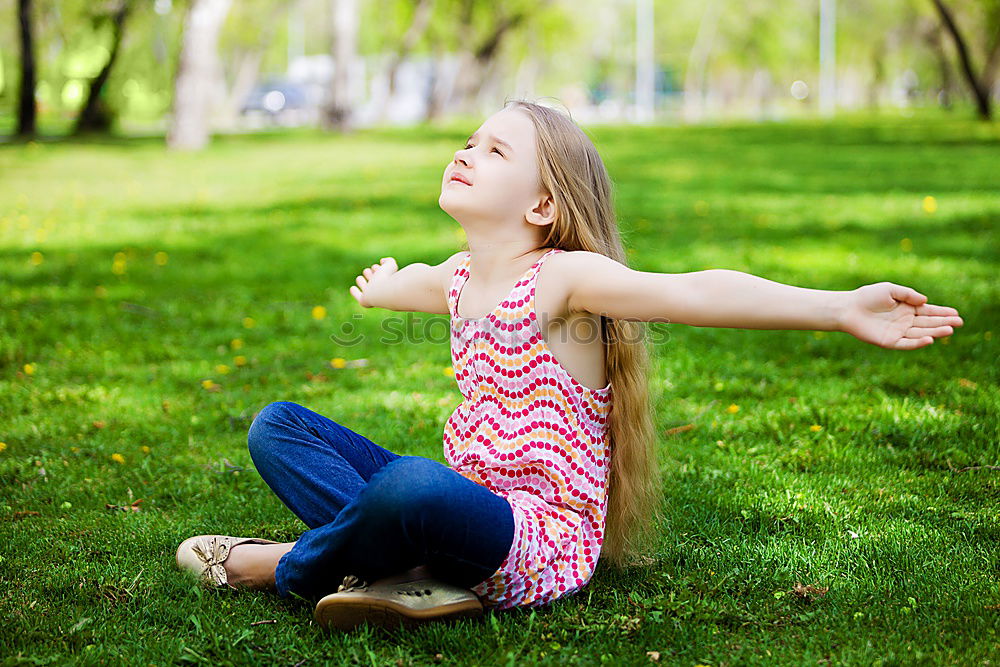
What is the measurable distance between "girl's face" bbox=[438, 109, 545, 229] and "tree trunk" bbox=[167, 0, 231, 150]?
54.5 ft

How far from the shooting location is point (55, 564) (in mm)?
2941

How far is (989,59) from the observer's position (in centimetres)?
2855

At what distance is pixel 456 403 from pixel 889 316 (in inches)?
95.0

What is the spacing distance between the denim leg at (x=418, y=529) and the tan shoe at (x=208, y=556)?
0.43 metres

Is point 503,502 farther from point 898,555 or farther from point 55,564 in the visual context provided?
point 55,564

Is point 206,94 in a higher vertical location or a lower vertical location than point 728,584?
higher

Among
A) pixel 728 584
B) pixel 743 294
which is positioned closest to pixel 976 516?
pixel 728 584

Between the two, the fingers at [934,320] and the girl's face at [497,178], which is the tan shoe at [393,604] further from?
the fingers at [934,320]

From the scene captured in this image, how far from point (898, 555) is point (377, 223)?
22.7ft

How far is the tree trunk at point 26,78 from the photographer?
20.3 metres

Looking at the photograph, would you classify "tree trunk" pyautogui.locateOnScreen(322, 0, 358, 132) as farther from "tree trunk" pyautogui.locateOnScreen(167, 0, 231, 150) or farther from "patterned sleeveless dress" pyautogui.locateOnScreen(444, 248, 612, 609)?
"patterned sleeveless dress" pyautogui.locateOnScreen(444, 248, 612, 609)

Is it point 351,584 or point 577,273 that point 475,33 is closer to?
point 577,273

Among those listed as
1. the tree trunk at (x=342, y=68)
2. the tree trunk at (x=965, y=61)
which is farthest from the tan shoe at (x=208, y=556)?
the tree trunk at (x=965, y=61)


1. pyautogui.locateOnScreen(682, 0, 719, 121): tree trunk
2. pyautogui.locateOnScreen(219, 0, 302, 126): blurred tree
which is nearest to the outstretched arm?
pyautogui.locateOnScreen(219, 0, 302, 126): blurred tree
